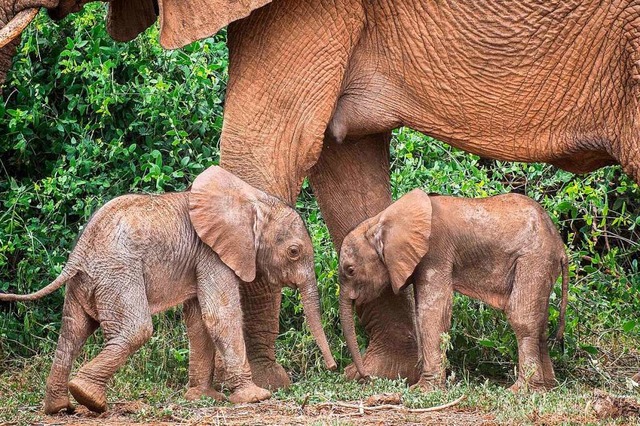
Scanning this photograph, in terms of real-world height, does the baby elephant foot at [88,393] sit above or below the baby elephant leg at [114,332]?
below

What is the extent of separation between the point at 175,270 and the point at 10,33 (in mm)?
1207

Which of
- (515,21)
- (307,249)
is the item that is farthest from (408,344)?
(515,21)

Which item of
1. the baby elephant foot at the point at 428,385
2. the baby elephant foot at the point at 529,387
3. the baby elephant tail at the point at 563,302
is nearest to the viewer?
the baby elephant foot at the point at 529,387

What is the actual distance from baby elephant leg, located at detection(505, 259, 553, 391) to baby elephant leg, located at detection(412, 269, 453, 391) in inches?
11.8

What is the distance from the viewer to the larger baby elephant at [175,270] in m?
6.49

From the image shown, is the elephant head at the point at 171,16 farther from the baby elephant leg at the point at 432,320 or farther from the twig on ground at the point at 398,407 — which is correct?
the twig on ground at the point at 398,407

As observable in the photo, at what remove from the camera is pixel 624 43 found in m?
7.07

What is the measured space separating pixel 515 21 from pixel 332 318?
191 cm

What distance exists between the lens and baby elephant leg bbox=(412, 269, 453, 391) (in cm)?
725

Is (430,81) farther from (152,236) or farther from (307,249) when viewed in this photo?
(152,236)

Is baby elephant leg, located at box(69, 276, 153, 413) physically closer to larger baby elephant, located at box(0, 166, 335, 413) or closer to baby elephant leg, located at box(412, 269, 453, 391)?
larger baby elephant, located at box(0, 166, 335, 413)

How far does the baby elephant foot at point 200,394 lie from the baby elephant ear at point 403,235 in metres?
1.02

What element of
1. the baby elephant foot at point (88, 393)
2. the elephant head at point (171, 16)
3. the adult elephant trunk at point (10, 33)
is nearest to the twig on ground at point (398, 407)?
the baby elephant foot at point (88, 393)

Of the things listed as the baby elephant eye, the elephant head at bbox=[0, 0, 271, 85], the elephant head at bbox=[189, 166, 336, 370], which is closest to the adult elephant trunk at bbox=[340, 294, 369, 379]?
the elephant head at bbox=[189, 166, 336, 370]
